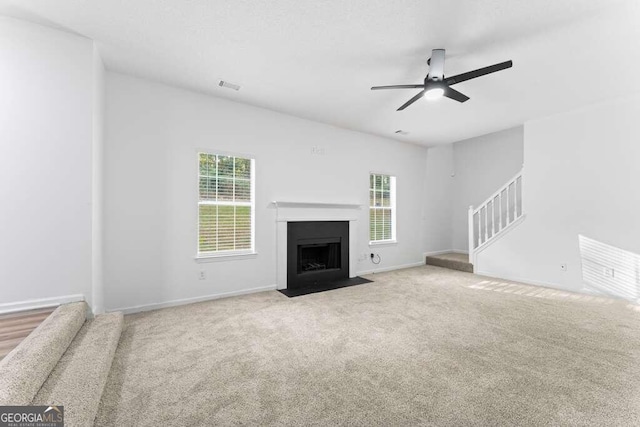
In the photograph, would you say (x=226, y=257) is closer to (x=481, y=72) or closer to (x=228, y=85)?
(x=228, y=85)

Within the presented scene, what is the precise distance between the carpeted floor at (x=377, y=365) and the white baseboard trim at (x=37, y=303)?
2.12 ft

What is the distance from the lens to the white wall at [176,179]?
3.31 m

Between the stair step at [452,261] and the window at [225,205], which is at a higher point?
the window at [225,205]

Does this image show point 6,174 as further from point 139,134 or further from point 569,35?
point 569,35

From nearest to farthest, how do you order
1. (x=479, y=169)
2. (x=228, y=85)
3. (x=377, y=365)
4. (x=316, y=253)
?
(x=377, y=365) → (x=228, y=85) → (x=316, y=253) → (x=479, y=169)

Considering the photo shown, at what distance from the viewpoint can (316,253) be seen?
521 cm

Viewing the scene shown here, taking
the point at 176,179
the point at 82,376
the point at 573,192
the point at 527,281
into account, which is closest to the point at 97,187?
the point at 176,179

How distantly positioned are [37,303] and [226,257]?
195 centimetres

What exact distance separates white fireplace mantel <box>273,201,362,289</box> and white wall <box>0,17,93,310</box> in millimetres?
2423

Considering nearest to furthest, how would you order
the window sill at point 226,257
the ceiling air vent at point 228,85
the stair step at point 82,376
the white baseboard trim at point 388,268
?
the stair step at point 82,376 < the ceiling air vent at point 228,85 < the window sill at point 226,257 < the white baseboard trim at point 388,268

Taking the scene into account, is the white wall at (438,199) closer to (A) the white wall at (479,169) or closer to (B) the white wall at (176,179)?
(A) the white wall at (479,169)

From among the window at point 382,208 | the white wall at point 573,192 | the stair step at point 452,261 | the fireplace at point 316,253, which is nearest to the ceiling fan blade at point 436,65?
the fireplace at point 316,253

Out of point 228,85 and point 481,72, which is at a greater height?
point 228,85

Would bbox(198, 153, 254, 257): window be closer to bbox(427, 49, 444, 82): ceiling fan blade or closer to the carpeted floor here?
the carpeted floor
